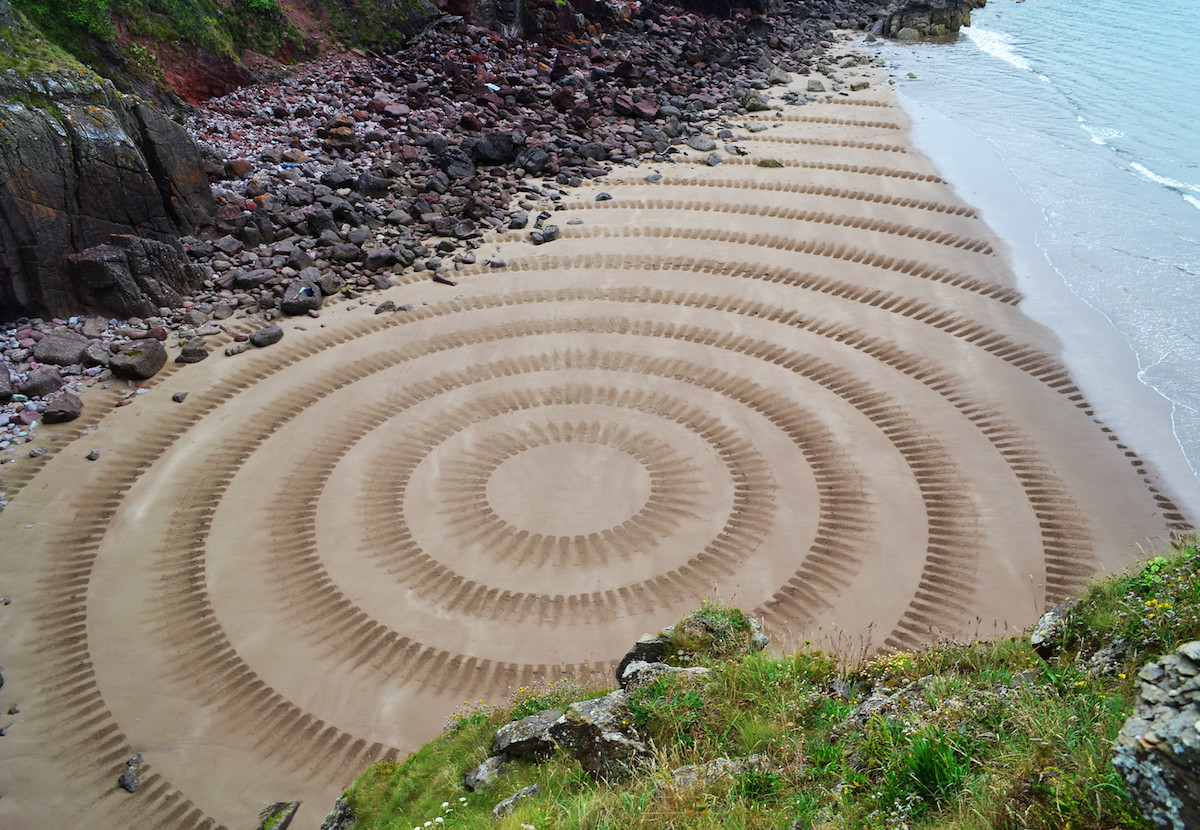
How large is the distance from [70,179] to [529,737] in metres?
14.5

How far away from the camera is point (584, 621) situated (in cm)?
→ 1016

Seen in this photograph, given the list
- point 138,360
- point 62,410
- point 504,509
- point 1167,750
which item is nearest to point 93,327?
point 138,360

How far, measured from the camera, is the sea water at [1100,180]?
1408cm

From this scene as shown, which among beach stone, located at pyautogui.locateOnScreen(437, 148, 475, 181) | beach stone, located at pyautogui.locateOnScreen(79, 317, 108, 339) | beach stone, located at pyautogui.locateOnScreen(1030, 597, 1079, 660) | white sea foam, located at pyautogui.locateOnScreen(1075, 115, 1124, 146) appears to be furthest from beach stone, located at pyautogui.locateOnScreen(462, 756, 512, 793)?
white sea foam, located at pyautogui.locateOnScreen(1075, 115, 1124, 146)

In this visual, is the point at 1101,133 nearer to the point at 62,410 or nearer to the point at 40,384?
the point at 62,410

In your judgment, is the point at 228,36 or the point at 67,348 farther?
the point at 228,36

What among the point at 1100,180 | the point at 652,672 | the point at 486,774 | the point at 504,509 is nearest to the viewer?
the point at 486,774

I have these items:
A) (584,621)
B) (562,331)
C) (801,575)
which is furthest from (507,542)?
(562,331)

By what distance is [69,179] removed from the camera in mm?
15375

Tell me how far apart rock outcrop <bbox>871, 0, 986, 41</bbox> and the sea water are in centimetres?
102

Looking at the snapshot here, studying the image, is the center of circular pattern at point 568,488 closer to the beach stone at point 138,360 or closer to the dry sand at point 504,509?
the dry sand at point 504,509

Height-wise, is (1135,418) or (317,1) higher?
(317,1)

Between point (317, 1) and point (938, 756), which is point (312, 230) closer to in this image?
point (317, 1)

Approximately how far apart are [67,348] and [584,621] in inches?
427
